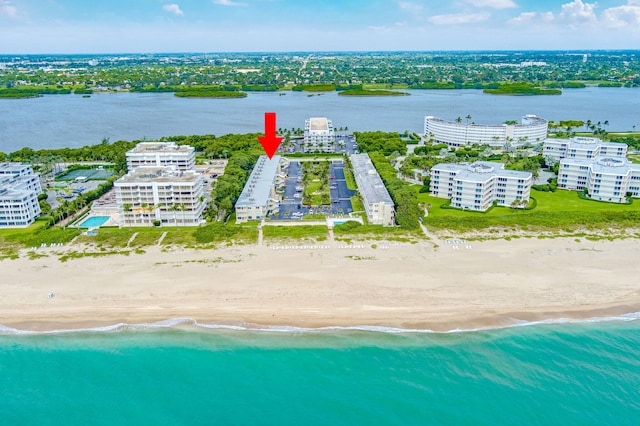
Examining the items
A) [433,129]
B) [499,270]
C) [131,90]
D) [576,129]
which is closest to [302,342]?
[499,270]

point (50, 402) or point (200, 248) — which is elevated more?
point (200, 248)

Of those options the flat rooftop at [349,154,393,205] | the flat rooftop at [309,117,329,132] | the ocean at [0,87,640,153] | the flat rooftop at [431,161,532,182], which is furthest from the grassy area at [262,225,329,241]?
the ocean at [0,87,640,153]

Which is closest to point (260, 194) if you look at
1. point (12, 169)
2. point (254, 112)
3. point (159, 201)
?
point (159, 201)

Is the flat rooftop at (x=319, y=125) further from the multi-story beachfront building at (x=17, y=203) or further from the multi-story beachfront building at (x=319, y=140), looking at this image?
the multi-story beachfront building at (x=17, y=203)

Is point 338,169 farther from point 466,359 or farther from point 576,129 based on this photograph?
point 576,129

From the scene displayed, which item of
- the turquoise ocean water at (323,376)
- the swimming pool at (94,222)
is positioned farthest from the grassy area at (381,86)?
the turquoise ocean water at (323,376)

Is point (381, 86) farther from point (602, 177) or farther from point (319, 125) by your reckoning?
point (602, 177)
